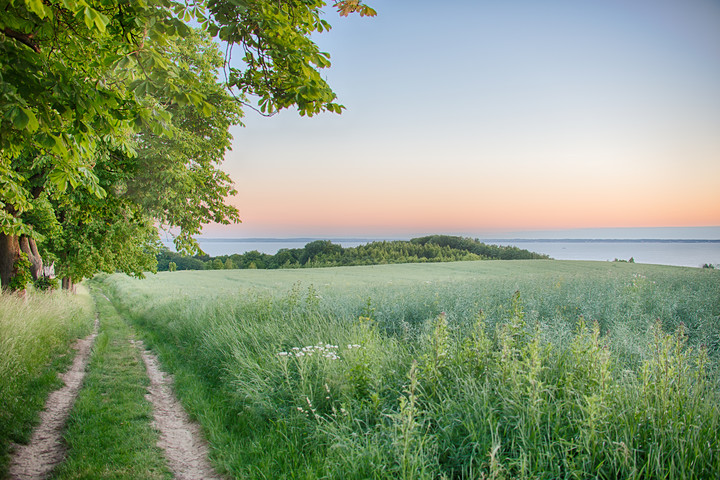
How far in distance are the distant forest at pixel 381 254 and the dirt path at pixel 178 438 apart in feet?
149

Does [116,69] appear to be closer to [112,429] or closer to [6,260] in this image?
[112,429]

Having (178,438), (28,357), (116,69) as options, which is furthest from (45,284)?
(116,69)

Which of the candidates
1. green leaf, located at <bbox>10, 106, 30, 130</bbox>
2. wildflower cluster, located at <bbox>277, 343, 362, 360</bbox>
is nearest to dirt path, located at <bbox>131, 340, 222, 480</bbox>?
wildflower cluster, located at <bbox>277, 343, 362, 360</bbox>

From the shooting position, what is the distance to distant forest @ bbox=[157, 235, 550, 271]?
53.3 m

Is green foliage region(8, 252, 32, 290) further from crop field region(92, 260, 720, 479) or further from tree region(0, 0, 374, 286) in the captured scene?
crop field region(92, 260, 720, 479)

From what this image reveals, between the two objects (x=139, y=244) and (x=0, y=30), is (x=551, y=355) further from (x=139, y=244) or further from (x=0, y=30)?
(x=139, y=244)

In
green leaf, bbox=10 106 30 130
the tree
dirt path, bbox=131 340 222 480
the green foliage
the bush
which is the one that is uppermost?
the tree

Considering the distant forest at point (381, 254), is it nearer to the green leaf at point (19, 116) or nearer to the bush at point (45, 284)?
the bush at point (45, 284)

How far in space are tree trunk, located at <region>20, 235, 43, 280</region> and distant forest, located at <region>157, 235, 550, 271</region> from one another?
3862 centimetres

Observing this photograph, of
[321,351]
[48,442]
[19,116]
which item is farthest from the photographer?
[321,351]

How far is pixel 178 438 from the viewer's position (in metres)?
5.27

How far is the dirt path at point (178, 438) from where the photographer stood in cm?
447

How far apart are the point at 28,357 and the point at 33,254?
8613 mm

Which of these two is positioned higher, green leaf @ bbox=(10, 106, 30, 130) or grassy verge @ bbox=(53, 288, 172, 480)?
green leaf @ bbox=(10, 106, 30, 130)
